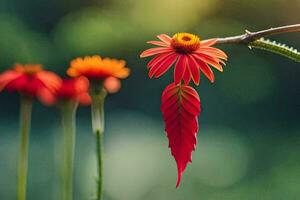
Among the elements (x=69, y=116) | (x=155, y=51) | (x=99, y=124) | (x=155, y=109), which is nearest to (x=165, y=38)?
(x=155, y=51)

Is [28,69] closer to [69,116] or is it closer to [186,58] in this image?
[69,116]

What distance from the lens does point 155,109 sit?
270cm

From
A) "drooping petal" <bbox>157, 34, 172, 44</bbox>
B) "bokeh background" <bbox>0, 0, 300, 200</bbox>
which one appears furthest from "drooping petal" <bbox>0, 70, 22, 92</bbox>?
"bokeh background" <bbox>0, 0, 300, 200</bbox>

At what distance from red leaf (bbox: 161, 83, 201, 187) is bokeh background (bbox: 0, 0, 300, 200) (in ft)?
5.41

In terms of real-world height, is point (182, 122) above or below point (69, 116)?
below

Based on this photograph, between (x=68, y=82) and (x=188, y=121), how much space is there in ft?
0.98

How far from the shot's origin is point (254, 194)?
2158 mm

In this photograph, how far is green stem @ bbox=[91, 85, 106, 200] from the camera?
1.49 feet

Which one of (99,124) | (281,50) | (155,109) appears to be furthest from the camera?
(155,109)

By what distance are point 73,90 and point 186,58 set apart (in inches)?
11.8

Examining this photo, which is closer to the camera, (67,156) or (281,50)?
(281,50)

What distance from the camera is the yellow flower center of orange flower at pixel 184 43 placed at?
0.32 meters

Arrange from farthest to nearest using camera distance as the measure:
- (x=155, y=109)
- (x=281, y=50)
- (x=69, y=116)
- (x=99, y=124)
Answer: (x=155, y=109)
(x=69, y=116)
(x=99, y=124)
(x=281, y=50)

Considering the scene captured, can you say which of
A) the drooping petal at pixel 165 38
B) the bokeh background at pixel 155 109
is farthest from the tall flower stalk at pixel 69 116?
the bokeh background at pixel 155 109
